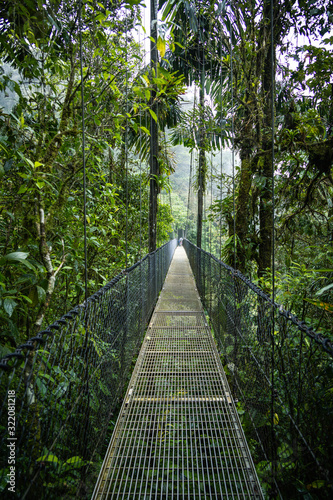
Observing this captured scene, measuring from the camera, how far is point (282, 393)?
4.15 feet

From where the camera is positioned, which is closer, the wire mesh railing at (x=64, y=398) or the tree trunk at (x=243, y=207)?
the wire mesh railing at (x=64, y=398)

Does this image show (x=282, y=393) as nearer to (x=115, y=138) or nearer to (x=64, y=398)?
(x=64, y=398)

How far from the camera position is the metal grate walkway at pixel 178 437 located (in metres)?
1.25

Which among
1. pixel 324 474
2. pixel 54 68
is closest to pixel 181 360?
pixel 324 474

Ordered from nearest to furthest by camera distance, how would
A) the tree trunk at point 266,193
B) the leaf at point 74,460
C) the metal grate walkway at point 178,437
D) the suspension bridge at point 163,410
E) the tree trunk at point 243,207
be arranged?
1. the suspension bridge at point 163,410
2. the leaf at point 74,460
3. the metal grate walkway at point 178,437
4. the tree trunk at point 266,193
5. the tree trunk at point 243,207

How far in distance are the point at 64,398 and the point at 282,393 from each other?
3.07ft

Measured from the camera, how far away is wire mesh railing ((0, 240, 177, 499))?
2.39 feet

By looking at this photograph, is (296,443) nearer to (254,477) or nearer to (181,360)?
(254,477)

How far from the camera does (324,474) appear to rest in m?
0.81

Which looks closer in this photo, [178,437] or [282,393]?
[282,393]

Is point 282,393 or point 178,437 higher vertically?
point 282,393

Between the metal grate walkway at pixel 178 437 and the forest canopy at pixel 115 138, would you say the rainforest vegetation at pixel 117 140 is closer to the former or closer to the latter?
the forest canopy at pixel 115 138

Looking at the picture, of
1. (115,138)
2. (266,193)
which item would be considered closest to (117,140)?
(115,138)

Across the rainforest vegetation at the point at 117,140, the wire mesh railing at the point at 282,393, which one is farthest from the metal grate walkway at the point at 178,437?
the rainforest vegetation at the point at 117,140
